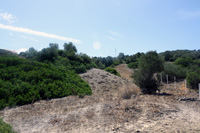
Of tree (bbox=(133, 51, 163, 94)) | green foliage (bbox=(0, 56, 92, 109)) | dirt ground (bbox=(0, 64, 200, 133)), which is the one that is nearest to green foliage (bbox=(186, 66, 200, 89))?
tree (bbox=(133, 51, 163, 94))

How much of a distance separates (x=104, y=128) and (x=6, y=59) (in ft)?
37.4

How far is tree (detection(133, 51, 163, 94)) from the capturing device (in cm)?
1232

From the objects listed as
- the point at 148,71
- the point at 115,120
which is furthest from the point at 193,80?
the point at 115,120

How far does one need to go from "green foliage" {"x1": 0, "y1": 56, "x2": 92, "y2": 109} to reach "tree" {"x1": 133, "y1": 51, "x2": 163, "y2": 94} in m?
4.80

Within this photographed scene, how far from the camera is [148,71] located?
12484 mm

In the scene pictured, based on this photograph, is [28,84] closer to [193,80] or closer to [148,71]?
[148,71]

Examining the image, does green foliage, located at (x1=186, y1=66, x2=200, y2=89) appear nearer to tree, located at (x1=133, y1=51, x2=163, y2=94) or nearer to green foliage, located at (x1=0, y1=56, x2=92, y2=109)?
tree, located at (x1=133, y1=51, x2=163, y2=94)

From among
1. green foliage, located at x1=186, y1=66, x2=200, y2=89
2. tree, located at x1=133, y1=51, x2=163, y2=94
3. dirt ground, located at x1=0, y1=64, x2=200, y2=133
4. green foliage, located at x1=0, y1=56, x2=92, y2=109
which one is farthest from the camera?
green foliage, located at x1=186, y1=66, x2=200, y2=89

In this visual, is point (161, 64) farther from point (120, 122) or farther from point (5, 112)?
point (5, 112)

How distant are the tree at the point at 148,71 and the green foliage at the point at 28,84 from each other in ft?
15.8

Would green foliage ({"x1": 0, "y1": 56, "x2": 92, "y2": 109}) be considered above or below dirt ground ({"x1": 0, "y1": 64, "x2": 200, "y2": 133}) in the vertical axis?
above

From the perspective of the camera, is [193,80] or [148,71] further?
[193,80]

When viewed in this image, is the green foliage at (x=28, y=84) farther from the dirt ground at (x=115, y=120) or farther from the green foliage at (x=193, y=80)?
the green foliage at (x=193, y=80)

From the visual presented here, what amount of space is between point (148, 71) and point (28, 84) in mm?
8261
